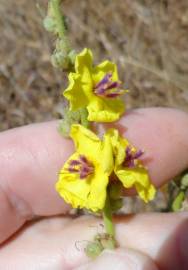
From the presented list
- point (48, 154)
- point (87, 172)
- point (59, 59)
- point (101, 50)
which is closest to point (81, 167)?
point (87, 172)

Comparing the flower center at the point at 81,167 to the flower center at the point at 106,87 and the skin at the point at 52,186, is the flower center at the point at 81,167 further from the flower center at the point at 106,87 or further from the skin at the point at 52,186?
the skin at the point at 52,186

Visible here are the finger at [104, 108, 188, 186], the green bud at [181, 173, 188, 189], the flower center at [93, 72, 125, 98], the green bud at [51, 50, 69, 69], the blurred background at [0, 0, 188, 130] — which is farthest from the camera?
the blurred background at [0, 0, 188, 130]

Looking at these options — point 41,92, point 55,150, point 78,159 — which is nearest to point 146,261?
point 78,159

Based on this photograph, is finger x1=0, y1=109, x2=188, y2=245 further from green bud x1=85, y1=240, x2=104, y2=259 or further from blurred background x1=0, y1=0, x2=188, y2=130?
blurred background x1=0, y1=0, x2=188, y2=130

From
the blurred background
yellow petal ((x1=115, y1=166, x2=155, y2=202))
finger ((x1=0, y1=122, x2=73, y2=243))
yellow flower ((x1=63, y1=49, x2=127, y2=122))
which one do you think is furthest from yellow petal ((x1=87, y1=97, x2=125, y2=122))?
the blurred background

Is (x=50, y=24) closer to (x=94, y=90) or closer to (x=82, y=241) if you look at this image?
(x=94, y=90)

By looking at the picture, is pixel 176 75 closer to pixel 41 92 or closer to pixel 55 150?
pixel 41 92
